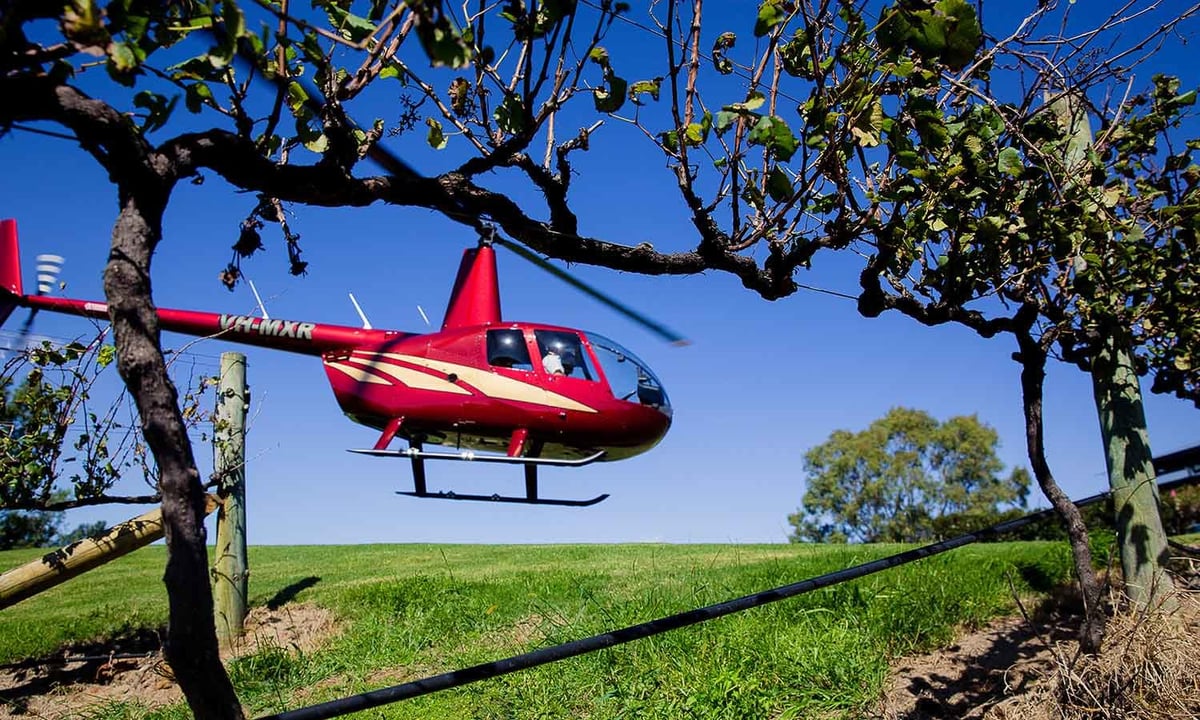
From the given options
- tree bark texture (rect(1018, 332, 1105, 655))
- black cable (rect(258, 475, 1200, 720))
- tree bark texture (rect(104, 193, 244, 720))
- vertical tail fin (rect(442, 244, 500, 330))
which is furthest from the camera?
vertical tail fin (rect(442, 244, 500, 330))

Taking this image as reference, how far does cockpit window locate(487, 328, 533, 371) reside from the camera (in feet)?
22.1

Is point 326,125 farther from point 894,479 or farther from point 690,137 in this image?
point 894,479

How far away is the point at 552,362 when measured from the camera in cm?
679

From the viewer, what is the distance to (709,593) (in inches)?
273

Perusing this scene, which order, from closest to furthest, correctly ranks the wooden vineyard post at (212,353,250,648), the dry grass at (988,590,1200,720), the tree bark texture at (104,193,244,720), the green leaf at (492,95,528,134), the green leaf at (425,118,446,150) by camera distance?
the tree bark texture at (104,193,244,720) < the green leaf at (492,95,528,134) < the green leaf at (425,118,446,150) < the dry grass at (988,590,1200,720) < the wooden vineyard post at (212,353,250,648)

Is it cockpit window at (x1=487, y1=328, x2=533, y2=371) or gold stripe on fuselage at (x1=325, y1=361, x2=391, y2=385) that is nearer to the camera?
cockpit window at (x1=487, y1=328, x2=533, y2=371)

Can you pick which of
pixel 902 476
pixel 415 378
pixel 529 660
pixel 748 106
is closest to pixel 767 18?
pixel 748 106

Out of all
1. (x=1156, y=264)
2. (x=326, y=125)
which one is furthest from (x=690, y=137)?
(x=1156, y=264)

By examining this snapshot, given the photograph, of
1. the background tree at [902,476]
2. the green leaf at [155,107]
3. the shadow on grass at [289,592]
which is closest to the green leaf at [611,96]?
the green leaf at [155,107]

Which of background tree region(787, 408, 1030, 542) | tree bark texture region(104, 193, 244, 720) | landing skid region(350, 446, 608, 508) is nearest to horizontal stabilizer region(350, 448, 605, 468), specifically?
landing skid region(350, 446, 608, 508)

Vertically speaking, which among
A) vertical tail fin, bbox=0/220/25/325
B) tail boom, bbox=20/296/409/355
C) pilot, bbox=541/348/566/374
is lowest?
pilot, bbox=541/348/566/374

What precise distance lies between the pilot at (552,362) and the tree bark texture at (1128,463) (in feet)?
12.9

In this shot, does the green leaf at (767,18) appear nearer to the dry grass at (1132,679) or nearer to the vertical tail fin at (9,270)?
the dry grass at (1132,679)

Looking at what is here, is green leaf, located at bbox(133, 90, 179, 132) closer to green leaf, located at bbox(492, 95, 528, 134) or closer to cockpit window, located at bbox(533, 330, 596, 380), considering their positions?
green leaf, located at bbox(492, 95, 528, 134)
